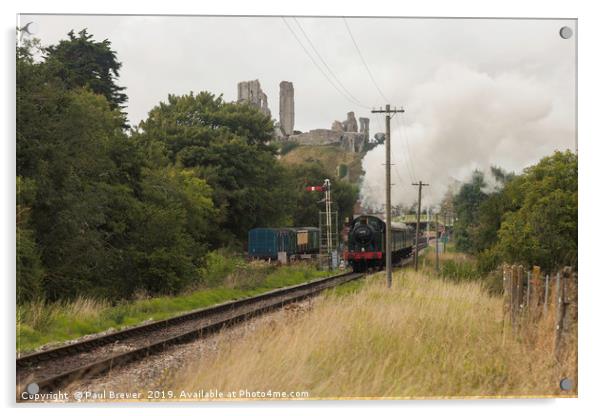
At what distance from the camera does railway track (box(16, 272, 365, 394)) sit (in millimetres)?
10852

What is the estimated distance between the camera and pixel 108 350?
537 inches

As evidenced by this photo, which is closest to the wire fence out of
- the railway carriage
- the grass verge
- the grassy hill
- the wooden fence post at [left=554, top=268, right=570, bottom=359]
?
the wooden fence post at [left=554, top=268, right=570, bottom=359]

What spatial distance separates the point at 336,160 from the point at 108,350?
45287mm

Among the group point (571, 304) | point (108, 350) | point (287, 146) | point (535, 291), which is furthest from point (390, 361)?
point (287, 146)

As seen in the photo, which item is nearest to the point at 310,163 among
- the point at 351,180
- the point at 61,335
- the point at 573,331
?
the point at 351,180

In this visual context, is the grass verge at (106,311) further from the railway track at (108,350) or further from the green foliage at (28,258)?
the railway track at (108,350)

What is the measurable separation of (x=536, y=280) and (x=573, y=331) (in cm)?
236

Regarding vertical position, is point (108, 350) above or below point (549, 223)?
below

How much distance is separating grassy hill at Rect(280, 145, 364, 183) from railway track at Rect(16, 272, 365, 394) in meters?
28.1

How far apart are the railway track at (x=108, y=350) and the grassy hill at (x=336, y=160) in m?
28.1

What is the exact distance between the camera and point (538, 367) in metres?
10.5

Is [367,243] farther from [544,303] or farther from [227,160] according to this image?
[544,303]

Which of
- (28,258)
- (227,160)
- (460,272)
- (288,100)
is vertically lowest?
(460,272)

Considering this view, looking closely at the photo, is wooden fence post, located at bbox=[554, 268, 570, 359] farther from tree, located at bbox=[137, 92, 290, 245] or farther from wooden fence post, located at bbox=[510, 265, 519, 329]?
tree, located at bbox=[137, 92, 290, 245]
